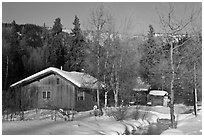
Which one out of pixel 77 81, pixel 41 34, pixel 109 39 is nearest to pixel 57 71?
pixel 77 81

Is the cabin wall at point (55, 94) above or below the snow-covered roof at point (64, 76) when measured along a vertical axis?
below

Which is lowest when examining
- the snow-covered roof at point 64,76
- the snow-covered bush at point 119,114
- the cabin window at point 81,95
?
the snow-covered bush at point 119,114

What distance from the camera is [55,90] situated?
19.2 metres

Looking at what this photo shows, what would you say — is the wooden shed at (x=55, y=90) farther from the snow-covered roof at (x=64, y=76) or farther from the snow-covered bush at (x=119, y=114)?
the snow-covered bush at (x=119, y=114)

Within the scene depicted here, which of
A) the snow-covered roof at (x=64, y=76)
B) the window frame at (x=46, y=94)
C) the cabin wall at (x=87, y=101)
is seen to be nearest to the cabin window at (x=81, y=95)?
the cabin wall at (x=87, y=101)

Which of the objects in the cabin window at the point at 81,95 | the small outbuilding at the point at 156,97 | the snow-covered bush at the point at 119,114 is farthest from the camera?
the small outbuilding at the point at 156,97

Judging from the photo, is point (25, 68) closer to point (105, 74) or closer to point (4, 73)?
point (4, 73)

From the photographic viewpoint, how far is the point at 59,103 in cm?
1894

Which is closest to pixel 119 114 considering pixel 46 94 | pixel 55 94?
pixel 55 94

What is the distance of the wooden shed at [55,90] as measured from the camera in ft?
61.5

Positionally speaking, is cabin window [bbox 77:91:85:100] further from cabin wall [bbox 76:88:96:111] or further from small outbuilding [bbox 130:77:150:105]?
small outbuilding [bbox 130:77:150:105]

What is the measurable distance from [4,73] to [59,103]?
570 cm

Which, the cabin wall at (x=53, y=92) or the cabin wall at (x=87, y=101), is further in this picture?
the cabin wall at (x=87, y=101)

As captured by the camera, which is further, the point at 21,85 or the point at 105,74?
the point at 21,85
